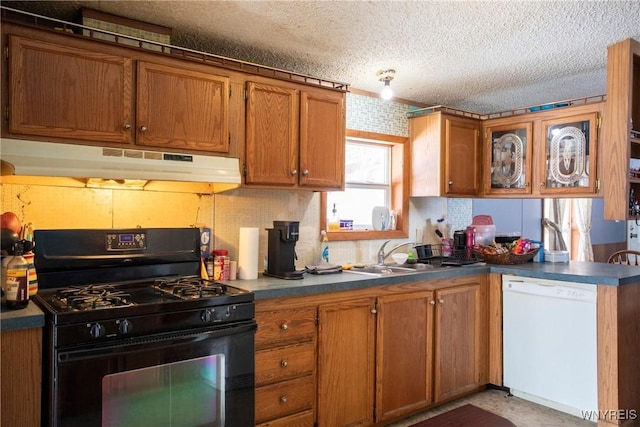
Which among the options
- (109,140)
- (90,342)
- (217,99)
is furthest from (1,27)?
(90,342)

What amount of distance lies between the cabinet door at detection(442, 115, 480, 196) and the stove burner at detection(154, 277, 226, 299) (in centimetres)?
214

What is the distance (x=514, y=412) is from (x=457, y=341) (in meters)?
0.57

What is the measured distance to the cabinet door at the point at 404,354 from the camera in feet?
9.27

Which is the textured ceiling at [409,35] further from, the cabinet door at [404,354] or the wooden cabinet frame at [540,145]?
the cabinet door at [404,354]

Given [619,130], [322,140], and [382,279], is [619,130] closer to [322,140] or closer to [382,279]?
[382,279]

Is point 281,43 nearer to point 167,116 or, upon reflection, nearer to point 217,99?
point 217,99

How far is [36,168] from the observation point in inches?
76.2

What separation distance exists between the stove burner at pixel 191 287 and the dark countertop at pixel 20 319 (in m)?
0.56

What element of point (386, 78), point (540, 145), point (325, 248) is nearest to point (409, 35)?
point (386, 78)

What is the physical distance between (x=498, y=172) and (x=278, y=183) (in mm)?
2115

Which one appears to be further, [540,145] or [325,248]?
[540,145]

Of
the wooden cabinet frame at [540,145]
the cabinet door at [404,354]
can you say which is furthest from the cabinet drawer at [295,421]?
the wooden cabinet frame at [540,145]

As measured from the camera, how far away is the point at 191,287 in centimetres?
223

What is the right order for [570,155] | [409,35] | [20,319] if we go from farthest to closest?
[570,155] < [409,35] < [20,319]
